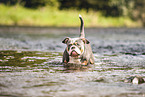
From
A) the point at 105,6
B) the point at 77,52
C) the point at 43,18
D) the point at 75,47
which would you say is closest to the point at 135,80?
the point at 77,52

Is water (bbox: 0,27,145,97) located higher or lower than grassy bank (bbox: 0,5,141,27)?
lower

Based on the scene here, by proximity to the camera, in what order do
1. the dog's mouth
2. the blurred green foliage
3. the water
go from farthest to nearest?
the blurred green foliage → the dog's mouth → the water

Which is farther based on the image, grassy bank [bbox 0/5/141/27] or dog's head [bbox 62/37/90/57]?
grassy bank [bbox 0/5/141/27]

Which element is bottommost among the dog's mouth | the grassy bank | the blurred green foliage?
the dog's mouth

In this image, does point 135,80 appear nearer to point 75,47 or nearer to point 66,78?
point 66,78

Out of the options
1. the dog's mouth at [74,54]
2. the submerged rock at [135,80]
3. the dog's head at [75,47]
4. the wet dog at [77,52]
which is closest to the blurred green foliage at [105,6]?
the wet dog at [77,52]

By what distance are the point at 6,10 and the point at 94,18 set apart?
13879 mm

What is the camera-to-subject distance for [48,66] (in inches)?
444

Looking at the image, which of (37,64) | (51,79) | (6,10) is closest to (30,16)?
(6,10)

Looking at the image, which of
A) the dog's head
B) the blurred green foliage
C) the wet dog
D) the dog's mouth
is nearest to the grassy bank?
the blurred green foliage

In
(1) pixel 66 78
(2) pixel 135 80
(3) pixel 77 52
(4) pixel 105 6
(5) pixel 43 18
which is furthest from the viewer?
(4) pixel 105 6

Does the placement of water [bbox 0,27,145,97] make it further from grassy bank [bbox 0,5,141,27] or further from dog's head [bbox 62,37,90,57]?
grassy bank [bbox 0,5,141,27]

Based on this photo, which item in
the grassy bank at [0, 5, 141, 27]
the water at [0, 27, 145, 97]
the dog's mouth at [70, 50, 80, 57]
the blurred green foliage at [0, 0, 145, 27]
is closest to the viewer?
the water at [0, 27, 145, 97]

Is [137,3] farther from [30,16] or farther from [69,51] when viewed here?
[69,51]
